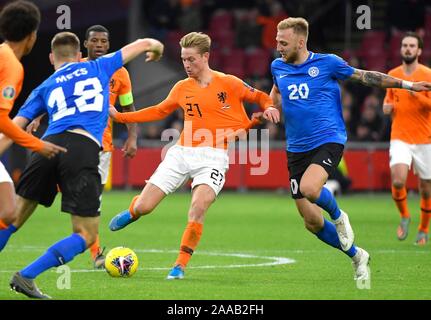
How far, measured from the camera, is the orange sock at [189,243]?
10.0m

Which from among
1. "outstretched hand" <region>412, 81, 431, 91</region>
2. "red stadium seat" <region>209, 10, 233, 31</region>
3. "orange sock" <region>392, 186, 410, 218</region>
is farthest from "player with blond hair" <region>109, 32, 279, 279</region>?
"red stadium seat" <region>209, 10, 233, 31</region>

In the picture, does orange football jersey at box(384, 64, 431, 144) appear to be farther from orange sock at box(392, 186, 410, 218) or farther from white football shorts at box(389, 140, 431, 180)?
orange sock at box(392, 186, 410, 218)

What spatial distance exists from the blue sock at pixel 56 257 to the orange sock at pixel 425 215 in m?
7.18

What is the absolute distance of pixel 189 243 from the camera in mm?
10094

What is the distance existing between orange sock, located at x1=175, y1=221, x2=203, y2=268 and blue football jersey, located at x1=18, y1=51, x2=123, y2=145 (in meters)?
1.99

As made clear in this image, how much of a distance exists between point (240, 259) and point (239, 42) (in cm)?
1709

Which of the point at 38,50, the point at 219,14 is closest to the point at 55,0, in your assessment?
the point at 38,50

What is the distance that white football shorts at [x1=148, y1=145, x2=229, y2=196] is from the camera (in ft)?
34.3

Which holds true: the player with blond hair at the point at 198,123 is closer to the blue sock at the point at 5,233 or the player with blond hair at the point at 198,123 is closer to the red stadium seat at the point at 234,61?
the blue sock at the point at 5,233

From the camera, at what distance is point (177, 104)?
10680 millimetres

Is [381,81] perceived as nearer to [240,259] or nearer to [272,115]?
[272,115]

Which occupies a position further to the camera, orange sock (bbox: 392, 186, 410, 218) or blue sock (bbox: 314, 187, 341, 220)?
orange sock (bbox: 392, 186, 410, 218)

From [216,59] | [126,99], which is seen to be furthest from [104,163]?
[216,59]
